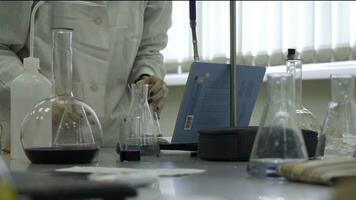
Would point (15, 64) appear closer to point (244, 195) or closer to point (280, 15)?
point (244, 195)

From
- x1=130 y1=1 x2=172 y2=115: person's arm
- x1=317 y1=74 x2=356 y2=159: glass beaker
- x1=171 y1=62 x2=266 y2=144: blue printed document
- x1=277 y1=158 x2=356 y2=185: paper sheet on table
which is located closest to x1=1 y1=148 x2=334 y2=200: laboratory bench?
x1=277 y1=158 x2=356 y2=185: paper sheet on table

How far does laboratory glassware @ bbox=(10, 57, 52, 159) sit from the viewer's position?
114 centimetres

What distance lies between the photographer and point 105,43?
1.84 m

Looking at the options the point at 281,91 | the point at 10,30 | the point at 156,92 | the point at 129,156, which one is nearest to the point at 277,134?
the point at 281,91

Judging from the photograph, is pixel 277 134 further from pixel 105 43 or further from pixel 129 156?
pixel 105 43

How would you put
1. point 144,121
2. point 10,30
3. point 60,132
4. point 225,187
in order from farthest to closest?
point 10,30, point 144,121, point 60,132, point 225,187

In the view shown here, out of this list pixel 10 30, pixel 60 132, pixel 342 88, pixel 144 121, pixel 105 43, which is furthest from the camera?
pixel 105 43

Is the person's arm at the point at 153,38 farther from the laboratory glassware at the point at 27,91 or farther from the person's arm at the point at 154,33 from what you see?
the laboratory glassware at the point at 27,91

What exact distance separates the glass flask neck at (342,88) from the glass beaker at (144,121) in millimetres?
385

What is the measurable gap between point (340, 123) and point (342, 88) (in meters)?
0.08

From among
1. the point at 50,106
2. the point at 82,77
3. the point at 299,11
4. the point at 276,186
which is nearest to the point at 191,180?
the point at 276,186

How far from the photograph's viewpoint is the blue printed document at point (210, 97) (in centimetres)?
123

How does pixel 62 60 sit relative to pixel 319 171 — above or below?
above

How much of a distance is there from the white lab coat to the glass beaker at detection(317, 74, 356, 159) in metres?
0.87
